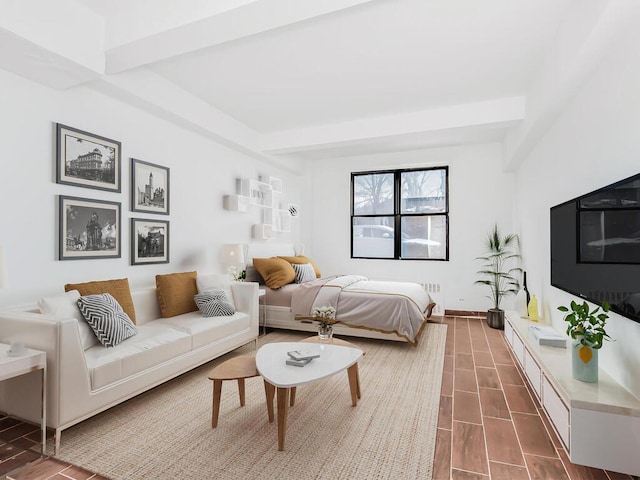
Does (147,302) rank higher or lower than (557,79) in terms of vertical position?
lower

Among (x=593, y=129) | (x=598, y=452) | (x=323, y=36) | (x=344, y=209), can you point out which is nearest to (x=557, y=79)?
(x=593, y=129)

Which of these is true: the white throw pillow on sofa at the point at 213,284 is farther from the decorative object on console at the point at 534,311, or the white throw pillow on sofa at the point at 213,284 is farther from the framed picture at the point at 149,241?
the decorative object on console at the point at 534,311

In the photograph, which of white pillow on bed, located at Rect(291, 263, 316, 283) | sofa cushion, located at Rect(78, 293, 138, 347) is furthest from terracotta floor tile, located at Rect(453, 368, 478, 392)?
sofa cushion, located at Rect(78, 293, 138, 347)

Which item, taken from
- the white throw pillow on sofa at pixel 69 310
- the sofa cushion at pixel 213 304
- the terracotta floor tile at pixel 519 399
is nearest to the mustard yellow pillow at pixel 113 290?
the white throw pillow on sofa at pixel 69 310

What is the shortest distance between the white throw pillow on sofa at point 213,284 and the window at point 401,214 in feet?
10.6

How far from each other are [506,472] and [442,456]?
0.32m

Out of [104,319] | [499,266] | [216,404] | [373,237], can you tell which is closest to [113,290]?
[104,319]

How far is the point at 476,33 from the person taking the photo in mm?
2771

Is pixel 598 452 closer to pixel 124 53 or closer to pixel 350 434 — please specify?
pixel 350 434

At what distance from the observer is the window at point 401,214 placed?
6184 mm

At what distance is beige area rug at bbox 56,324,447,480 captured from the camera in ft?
6.39

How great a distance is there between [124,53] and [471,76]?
2989mm

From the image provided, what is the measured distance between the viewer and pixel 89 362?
7.57 ft

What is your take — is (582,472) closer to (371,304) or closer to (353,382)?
(353,382)
